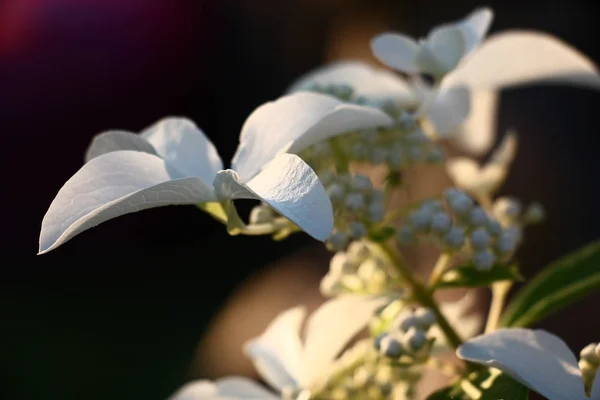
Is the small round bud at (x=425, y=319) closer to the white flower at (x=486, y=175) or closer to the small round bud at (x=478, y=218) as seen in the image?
the small round bud at (x=478, y=218)

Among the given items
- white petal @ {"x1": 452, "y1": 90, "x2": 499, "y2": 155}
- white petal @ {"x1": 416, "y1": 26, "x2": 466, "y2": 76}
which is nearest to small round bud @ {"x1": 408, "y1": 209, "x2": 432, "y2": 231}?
white petal @ {"x1": 416, "y1": 26, "x2": 466, "y2": 76}

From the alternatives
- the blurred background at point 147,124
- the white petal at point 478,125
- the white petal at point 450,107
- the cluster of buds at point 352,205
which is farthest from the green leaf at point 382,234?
the blurred background at point 147,124

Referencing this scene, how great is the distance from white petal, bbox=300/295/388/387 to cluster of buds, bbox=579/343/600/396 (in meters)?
0.13

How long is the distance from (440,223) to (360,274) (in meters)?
0.06

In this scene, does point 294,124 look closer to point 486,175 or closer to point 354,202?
point 354,202

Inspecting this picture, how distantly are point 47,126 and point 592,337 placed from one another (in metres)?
2.31

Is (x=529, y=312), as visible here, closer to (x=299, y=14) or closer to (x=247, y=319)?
(x=247, y=319)

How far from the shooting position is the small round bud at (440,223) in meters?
0.46

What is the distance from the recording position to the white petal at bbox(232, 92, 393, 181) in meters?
0.38

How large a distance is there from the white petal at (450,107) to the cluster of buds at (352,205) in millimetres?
94

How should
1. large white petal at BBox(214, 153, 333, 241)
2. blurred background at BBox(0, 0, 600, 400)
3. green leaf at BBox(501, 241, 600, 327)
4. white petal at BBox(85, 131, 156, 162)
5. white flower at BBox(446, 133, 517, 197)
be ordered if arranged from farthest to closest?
1. blurred background at BBox(0, 0, 600, 400)
2. white flower at BBox(446, 133, 517, 197)
3. green leaf at BBox(501, 241, 600, 327)
4. white petal at BBox(85, 131, 156, 162)
5. large white petal at BBox(214, 153, 333, 241)

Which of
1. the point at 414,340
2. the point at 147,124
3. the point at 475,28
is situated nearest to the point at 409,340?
the point at 414,340

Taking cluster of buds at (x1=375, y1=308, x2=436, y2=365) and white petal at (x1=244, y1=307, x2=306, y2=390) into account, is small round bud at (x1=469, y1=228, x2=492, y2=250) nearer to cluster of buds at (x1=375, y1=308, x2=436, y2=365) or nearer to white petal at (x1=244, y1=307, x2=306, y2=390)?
cluster of buds at (x1=375, y1=308, x2=436, y2=365)

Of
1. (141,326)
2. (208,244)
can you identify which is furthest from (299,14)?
(141,326)
